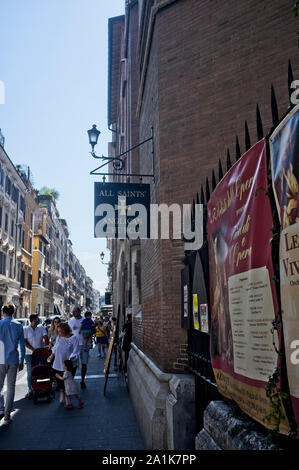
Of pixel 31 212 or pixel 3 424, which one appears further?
pixel 31 212

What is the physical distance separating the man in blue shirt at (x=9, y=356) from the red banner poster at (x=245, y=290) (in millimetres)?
4667

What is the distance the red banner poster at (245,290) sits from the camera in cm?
238

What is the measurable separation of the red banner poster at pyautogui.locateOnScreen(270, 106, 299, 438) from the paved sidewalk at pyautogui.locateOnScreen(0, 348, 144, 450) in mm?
4295

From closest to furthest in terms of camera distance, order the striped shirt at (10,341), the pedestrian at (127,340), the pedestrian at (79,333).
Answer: the striped shirt at (10,341), the pedestrian at (79,333), the pedestrian at (127,340)

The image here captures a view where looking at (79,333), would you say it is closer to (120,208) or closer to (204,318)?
(120,208)

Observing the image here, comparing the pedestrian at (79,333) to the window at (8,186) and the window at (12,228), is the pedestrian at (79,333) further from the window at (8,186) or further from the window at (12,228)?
the window at (12,228)

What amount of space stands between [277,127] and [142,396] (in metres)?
5.08

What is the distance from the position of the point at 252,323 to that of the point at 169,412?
2.67 meters

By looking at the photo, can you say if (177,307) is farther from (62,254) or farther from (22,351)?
(62,254)

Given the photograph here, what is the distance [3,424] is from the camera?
6.80 m

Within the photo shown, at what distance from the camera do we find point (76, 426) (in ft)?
22.2

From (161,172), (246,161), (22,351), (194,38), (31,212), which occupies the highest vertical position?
(31,212)

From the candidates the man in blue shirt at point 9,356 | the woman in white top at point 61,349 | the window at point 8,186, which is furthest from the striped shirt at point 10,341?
the window at point 8,186
